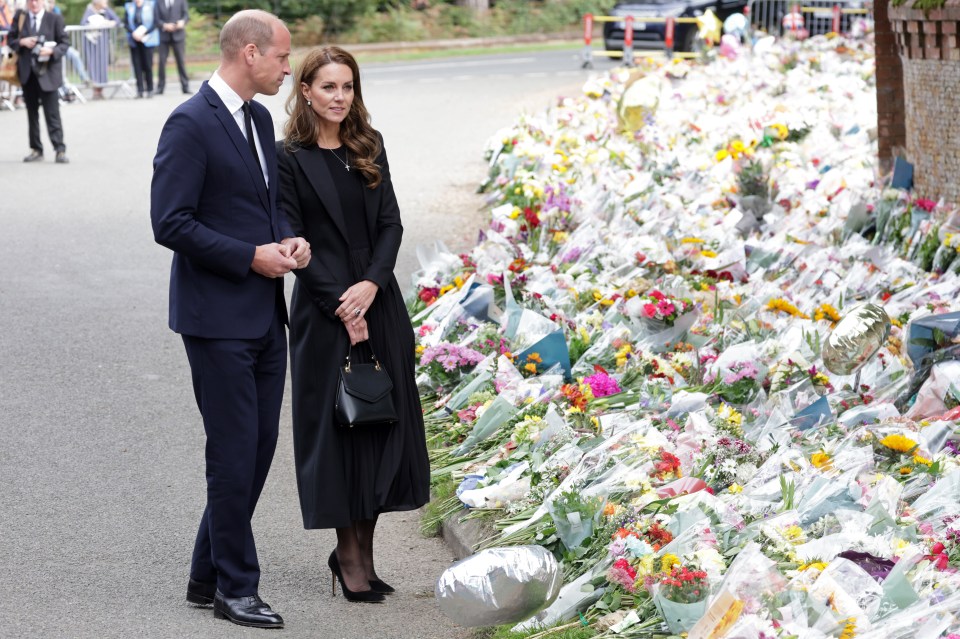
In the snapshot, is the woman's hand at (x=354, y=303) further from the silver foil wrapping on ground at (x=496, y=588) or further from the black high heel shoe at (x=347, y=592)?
the silver foil wrapping on ground at (x=496, y=588)

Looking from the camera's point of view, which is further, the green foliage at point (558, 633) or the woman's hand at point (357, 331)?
the woman's hand at point (357, 331)

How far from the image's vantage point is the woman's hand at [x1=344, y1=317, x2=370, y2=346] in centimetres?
474

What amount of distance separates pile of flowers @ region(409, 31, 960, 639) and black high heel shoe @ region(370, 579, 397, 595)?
1.35ft

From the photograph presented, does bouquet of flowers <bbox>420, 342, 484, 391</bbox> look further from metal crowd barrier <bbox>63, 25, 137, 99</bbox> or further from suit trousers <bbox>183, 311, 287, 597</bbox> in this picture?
metal crowd barrier <bbox>63, 25, 137, 99</bbox>

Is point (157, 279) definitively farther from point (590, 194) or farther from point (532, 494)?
point (532, 494)

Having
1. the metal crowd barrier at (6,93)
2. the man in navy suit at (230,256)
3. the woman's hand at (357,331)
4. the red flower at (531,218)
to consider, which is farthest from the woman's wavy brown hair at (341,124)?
the metal crowd barrier at (6,93)

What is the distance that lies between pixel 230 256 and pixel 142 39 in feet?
64.1

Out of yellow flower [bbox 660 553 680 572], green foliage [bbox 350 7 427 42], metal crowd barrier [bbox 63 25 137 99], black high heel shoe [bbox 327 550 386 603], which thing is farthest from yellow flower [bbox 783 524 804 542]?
green foliage [bbox 350 7 427 42]

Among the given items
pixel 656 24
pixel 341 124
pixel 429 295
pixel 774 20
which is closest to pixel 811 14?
pixel 774 20

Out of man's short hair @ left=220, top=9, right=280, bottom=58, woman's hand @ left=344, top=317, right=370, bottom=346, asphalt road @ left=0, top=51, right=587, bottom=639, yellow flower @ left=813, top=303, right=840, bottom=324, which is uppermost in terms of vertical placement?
man's short hair @ left=220, top=9, right=280, bottom=58

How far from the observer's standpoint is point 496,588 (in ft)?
13.7

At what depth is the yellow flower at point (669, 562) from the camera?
408cm

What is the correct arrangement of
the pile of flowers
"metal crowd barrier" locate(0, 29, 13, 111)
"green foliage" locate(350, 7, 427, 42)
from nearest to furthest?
1. the pile of flowers
2. "metal crowd barrier" locate(0, 29, 13, 111)
3. "green foliage" locate(350, 7, 427, 42)

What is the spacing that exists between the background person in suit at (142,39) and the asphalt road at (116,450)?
27.8 ft
